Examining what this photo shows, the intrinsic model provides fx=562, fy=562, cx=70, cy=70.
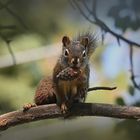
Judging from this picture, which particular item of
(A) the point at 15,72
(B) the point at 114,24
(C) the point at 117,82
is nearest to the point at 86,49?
(B) the point at 114,24

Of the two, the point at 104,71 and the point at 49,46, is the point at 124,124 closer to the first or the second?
the point at 104,71

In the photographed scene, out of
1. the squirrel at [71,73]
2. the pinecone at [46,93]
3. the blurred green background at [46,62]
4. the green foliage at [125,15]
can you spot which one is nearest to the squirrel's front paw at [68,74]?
the squirrel at [71,73]

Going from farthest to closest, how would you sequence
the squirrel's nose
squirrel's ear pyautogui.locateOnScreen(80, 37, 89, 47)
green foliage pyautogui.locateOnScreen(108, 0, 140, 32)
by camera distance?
green foliage pyautogui.locateOnScreen(108, 0, 140, 32), squirrel's ear pyautogui.locateOnScreen(80, 37, 89, 47), the squirrel's nose

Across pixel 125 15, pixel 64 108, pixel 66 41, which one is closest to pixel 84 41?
pixel 66 41

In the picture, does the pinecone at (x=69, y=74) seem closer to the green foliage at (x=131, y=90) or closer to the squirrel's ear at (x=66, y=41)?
the squirrel's ear at (x=66, y=41)

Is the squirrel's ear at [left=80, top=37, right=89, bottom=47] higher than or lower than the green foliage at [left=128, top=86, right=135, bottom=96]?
higher

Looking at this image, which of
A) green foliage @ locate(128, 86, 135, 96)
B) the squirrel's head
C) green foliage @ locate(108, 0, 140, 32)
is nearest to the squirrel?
the squirrel's head

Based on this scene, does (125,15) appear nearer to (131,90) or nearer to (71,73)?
(131,90)

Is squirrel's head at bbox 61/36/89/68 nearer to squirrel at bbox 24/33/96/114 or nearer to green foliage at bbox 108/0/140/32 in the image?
squirrel at bbox 24/33/96/114
